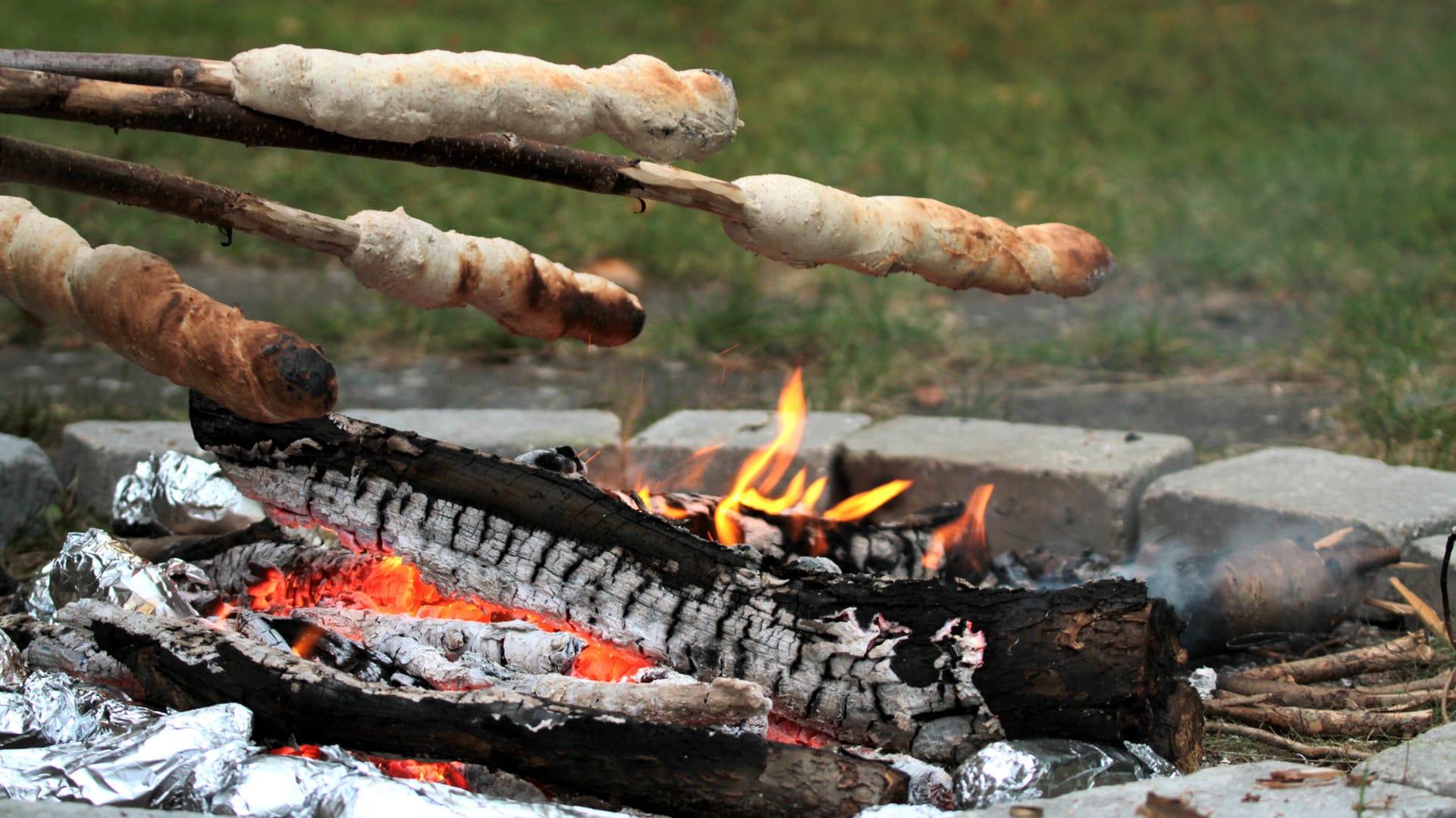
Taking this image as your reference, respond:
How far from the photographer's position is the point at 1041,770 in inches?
69.9

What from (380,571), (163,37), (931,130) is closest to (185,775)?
(380,571)

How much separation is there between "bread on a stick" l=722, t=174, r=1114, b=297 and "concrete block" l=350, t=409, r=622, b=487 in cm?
126

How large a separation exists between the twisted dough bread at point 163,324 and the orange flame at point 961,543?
1339 mm

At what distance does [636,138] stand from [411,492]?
752mm

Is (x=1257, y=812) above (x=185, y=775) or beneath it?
above

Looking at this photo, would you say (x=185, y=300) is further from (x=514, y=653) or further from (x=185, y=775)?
(x=514, y=653)

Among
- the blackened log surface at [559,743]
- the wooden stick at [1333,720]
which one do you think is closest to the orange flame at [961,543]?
the wooden stick at [1333,720]

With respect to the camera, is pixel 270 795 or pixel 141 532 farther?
pixel 141 532

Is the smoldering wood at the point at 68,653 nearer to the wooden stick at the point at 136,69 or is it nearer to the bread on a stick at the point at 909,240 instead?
the wooden stick at the point at 136,69

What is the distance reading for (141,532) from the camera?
9.34 feet

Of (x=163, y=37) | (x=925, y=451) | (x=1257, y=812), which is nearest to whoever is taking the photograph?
(x=1257, y=812)

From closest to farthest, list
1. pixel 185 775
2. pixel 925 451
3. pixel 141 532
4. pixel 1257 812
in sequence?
1. pixel 1257 812
2. pixel 185 775
3. pixel 141 532
4. pixel 925 451

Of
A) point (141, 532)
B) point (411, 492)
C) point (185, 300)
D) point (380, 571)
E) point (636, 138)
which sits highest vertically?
point (636, 138)

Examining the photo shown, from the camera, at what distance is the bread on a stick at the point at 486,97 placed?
5.09 ft
